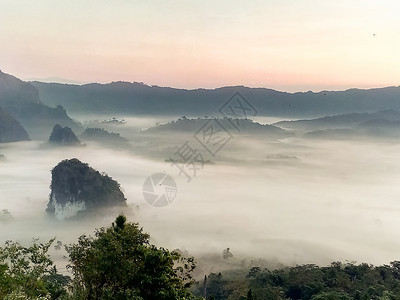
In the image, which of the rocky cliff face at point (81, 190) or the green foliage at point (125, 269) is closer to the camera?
the green foliage at point (125, 269)

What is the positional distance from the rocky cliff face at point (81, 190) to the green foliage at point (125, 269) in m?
107

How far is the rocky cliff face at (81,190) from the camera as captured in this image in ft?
391

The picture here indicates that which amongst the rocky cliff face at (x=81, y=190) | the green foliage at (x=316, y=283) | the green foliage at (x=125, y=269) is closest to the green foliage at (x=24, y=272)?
→ the green foliage at (x=125, y=269)

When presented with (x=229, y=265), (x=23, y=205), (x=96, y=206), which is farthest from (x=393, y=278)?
(x=23, y=205)

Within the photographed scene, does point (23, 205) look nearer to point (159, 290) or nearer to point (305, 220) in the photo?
point (305, 220)

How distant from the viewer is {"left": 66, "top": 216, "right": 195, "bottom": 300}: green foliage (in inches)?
584

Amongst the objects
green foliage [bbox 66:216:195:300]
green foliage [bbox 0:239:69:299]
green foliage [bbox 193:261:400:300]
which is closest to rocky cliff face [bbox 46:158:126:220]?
green foliage [bbox 193:261:400:300]

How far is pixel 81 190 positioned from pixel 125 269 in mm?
109360

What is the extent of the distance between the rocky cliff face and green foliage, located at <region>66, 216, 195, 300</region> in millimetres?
107340

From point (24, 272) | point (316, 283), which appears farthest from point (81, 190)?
point (24, 272)

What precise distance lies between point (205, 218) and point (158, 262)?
15416 cm

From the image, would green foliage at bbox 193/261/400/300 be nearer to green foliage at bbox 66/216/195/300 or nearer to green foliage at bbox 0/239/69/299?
green foliage at bbox 66/216/195/300

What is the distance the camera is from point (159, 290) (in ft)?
48.8

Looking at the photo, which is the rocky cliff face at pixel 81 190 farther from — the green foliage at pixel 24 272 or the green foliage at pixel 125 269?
the green foliage at pixel 125 269
